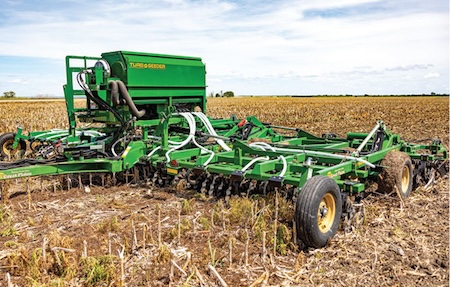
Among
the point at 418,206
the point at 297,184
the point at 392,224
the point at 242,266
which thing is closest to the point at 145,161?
the point at 297,184

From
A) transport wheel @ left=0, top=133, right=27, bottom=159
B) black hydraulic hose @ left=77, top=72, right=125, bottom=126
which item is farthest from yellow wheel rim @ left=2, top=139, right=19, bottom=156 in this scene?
black hydraulic hose @ left=77, top=72, right=125, bottom=126

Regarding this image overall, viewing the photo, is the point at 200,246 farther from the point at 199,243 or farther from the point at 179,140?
the point at 179,140

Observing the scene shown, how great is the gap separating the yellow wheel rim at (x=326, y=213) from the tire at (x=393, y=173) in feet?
4.76

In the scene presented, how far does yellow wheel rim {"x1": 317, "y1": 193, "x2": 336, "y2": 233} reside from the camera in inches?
160

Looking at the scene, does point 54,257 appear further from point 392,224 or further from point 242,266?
point 392,224

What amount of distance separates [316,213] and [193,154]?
2863 millimetres

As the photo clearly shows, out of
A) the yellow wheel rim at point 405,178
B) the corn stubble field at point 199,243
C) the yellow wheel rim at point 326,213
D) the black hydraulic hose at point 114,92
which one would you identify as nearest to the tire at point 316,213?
the yellow wheel rim at point 326,213

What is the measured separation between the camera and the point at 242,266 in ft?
11.4

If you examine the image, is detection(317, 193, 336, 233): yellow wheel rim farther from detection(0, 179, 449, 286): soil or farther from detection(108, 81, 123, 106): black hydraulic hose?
detection(108, 81, 123, 106): black hydraulic hose

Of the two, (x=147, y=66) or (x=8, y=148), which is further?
(x=8, y=148)

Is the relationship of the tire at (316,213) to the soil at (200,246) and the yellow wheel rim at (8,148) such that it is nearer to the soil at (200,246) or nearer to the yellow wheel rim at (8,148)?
the soil at (200,246)

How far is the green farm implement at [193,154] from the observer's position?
4.52 metres

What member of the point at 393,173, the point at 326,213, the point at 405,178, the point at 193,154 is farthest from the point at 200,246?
the point at 405,178

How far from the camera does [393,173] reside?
5.36m
